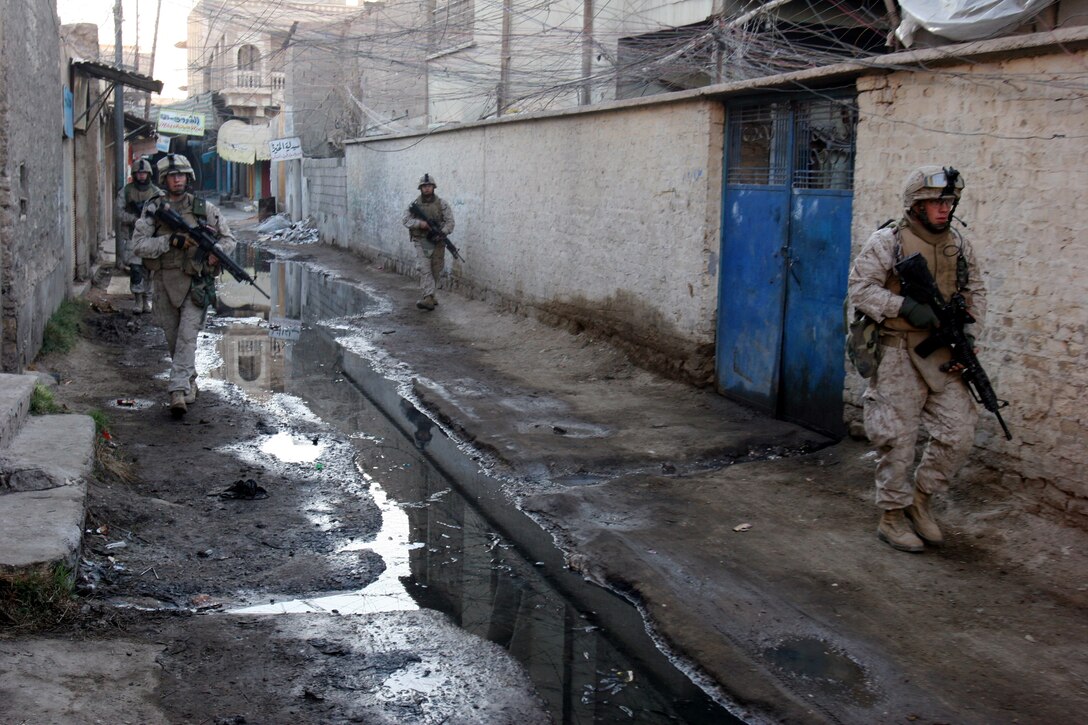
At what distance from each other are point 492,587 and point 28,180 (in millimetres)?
5879

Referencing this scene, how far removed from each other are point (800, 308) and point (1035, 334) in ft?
7.28

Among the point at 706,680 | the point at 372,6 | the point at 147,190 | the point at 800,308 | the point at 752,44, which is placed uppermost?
the point at 372,6

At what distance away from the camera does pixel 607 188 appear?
409 inches

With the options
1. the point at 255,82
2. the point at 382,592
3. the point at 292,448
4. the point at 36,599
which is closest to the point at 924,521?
the point at 382,592

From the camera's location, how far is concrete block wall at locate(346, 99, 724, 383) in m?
8.62

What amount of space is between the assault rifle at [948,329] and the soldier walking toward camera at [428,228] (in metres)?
9.85

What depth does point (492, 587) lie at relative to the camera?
15.8ft

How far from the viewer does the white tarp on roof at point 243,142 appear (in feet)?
122

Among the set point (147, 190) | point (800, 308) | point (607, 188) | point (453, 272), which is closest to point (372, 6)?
point (453, 272)

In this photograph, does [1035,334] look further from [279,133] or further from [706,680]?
[279,133]

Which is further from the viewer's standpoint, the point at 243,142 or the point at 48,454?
the point at 243,142

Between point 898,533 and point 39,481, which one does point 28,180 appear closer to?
point 39,481

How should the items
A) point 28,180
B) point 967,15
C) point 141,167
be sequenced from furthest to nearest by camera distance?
point 141,167
point 28,180
point 967,15

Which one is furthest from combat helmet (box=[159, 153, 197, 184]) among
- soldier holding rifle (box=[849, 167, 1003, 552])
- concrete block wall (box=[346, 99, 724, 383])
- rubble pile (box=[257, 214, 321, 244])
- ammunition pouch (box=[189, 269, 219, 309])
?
rubble pile (box=[257, 214, 321, 244])
